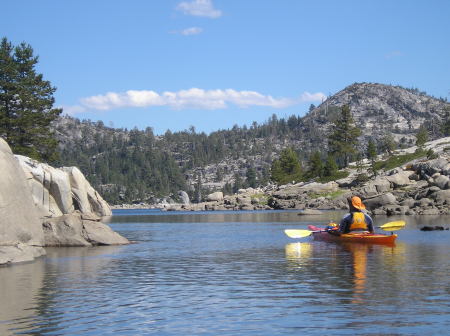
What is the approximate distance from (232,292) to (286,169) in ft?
483

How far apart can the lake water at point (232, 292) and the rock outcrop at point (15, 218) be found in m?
1.02

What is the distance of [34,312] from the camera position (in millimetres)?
17594

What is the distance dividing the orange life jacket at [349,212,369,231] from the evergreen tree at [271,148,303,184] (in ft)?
393

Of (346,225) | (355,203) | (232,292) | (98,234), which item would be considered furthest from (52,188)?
(232,292)

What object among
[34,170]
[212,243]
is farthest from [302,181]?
[212,243]

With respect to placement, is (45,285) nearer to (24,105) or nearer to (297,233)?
(297,233)

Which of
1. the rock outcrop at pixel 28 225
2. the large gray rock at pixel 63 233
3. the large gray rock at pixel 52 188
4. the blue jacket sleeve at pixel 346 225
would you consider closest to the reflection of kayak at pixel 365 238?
the blue jacket sleeve at pixel 346 225

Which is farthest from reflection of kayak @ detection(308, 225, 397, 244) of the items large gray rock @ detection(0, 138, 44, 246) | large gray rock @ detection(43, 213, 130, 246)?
large gray rock @ detection(0, 138, 44, 246)

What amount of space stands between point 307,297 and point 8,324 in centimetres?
950

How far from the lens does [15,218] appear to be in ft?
97.5

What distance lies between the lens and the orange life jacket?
39.2m

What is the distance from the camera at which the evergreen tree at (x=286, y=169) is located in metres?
160

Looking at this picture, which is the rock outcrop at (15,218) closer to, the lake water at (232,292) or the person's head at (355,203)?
the lake water at (232,292)

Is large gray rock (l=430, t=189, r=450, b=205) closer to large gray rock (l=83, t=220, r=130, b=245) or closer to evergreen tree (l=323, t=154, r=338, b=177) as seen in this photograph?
large gray rock (l=83, t=220, r=130, b=245)
